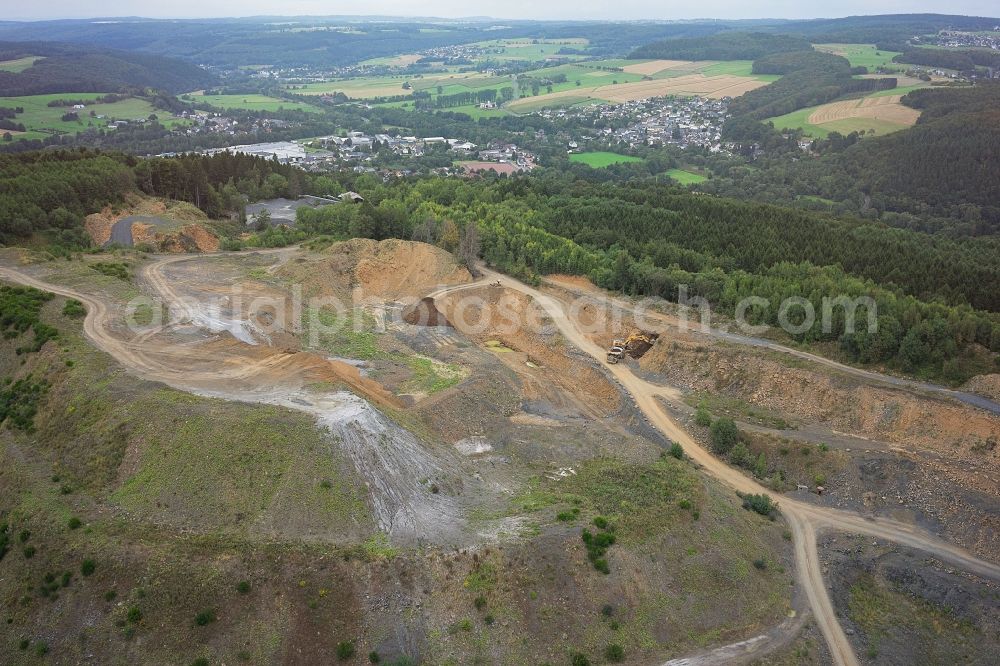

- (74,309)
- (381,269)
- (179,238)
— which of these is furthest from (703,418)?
(179,238)

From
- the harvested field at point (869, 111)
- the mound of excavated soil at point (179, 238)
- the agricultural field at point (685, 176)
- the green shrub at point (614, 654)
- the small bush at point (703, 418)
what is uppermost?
the harvested field at point (869, 111)

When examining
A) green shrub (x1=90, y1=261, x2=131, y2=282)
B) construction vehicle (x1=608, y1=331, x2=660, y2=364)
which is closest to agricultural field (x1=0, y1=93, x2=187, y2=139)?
green shrub (x1=90, y1=261, x2=131, y2=282)

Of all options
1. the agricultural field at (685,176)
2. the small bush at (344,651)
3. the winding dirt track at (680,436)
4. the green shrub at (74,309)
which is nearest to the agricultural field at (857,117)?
the agricultural field at (685,176)

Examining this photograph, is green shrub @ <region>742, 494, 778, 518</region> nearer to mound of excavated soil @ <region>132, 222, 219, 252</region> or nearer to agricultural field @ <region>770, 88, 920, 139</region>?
mound of excavated soil @ <region>132, 222, 219, 252</region>

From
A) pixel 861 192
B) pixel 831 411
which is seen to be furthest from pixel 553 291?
pixel 861 192

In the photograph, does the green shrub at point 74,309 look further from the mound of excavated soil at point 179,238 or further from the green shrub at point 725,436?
the green shrub at point 725,436

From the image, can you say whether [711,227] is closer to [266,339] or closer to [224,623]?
[266,339]
